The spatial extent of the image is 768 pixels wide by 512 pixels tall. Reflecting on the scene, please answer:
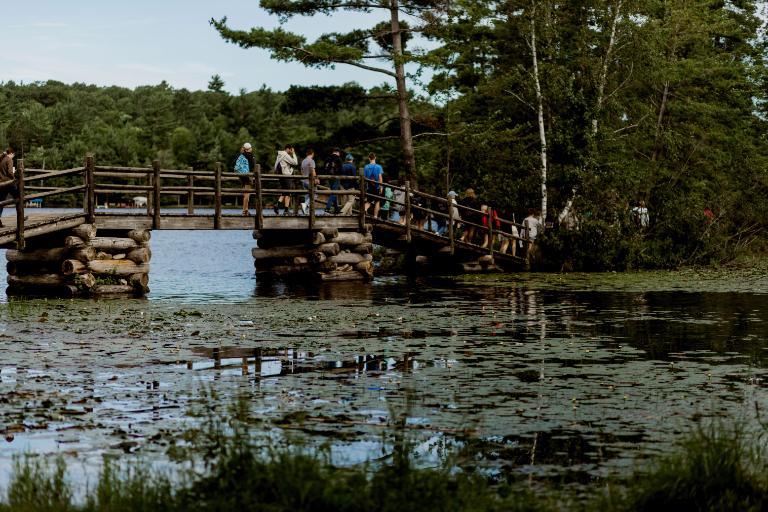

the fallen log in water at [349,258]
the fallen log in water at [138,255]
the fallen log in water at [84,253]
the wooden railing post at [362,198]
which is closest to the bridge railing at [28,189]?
the fallen log in water at [84,253]

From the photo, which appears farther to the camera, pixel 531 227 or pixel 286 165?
pixel 531 227

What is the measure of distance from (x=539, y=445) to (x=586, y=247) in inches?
962

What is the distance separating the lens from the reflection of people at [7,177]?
24.1m

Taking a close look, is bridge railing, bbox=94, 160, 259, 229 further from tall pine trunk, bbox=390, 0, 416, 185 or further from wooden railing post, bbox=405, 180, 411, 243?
tall pine trunk, bbox=390, 0, 416, 185

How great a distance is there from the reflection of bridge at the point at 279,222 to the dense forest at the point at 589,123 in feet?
8.30

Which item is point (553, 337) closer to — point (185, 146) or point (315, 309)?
point (315, 309)

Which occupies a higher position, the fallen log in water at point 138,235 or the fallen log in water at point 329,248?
the fallen log in water at point 138,235

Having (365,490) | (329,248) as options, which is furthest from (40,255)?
(365,490)

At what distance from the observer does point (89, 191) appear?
81.3 ft

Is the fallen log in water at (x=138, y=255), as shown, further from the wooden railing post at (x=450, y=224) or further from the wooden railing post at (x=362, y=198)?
the wooden railing post at (x=450, y=224)

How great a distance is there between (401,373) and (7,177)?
14267mm

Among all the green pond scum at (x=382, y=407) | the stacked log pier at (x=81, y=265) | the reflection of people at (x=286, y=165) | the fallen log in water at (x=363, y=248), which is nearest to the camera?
the green pond scum at (x=382, y=407)

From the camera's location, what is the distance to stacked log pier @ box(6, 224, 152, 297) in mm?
24672

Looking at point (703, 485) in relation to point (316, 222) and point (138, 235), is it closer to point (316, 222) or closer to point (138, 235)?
point (138, 235)
